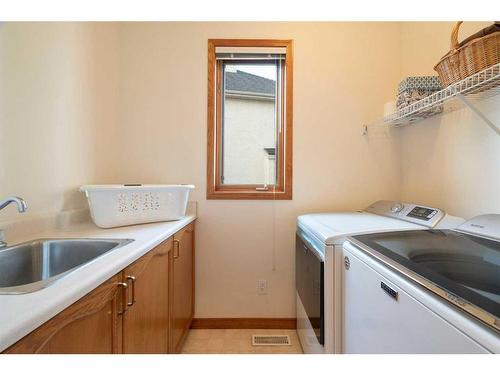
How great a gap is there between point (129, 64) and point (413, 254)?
2.29 meters

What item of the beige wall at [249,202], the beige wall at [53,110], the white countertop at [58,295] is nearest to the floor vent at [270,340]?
the beige wall at [249,202]

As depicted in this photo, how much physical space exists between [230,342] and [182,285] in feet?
1.98

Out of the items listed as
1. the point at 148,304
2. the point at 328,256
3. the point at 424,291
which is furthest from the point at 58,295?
the point at 328,256

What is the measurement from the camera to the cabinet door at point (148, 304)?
0.90 metres

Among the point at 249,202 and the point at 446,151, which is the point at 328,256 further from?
the point at 446,151

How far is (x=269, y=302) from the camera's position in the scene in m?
2.02

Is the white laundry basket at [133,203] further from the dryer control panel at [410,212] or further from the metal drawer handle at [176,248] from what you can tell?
the dryer control panel at [410,212]

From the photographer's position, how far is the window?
2.08 m

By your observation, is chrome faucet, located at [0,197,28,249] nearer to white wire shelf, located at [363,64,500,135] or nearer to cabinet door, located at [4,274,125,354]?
cabinet door, located at [4,274,125,354]

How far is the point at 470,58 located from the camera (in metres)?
1.04

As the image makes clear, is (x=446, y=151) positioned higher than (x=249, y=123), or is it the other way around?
(x=249, y=123)

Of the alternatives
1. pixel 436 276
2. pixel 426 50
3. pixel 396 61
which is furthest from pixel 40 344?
pixel 396 61

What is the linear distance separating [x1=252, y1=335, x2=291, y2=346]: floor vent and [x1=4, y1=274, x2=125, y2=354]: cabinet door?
4.10 ft
